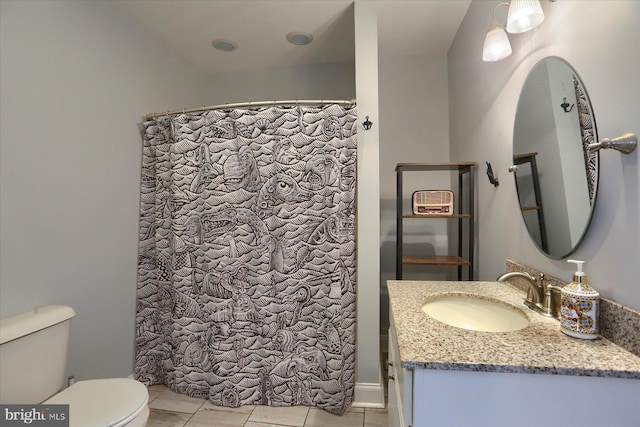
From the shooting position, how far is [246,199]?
1749mm

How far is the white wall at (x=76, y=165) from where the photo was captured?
1.33 meters

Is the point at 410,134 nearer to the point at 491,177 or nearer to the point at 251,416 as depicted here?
the point at 491,177

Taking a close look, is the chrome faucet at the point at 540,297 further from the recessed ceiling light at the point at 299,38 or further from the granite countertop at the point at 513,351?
the recessed ceiling light at the point at 299,38

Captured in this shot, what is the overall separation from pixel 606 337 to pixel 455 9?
2.11 metres

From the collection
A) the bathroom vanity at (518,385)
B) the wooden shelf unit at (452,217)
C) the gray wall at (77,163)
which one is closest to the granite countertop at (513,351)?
the bathroom vanity at (518,385)

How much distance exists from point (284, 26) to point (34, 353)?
7.99 feet

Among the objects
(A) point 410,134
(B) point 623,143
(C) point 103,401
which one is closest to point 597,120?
(B) point 623,143

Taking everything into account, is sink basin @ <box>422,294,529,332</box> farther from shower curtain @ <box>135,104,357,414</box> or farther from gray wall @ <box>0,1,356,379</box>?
gray wall @ <box>0,1,356,379</box>

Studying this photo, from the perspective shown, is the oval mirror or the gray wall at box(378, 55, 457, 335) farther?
the gray wall at box(378, 55, 457, 335)

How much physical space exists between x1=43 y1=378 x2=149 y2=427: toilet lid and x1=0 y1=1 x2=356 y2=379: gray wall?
44 cm

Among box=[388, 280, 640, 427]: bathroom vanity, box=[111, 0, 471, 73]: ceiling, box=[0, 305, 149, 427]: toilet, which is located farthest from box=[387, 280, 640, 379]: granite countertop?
box=[111, 0, 471, 73]: ceiling

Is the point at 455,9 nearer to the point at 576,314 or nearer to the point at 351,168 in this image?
the point at 351,168

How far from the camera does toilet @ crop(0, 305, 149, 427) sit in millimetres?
1130

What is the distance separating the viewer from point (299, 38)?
2.23 metres
